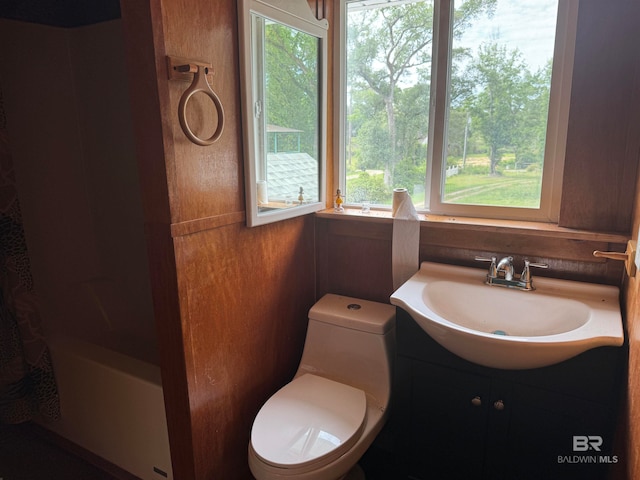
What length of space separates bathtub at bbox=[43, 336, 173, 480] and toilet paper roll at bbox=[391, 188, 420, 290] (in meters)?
1.07

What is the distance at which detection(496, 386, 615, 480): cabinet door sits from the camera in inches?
47.9

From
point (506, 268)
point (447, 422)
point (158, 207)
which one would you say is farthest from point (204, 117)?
point (447, 422)

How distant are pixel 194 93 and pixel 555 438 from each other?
151 centimetres

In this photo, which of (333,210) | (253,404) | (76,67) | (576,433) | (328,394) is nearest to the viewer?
(576,433)

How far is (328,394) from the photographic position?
1.61m

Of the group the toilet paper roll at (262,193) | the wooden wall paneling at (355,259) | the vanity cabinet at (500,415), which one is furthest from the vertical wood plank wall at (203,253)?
the vanity cabinet at (500,415)

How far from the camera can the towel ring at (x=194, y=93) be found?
120cm

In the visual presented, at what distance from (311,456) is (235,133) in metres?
→ 1.09

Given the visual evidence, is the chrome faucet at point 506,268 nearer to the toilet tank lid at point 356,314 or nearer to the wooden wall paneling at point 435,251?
the wooden wall paneling at point 435,251

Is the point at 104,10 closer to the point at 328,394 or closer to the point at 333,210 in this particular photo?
the point at 333,210

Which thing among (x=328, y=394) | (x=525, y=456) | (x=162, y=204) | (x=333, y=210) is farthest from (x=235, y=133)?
(x=525, y=456)

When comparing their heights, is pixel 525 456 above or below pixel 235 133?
below

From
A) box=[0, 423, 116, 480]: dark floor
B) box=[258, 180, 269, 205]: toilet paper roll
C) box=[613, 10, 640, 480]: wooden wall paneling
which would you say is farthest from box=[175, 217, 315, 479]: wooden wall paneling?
box=[613, 10, 640, 480]: wooden wall paneling

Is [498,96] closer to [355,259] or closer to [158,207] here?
[355,259]
